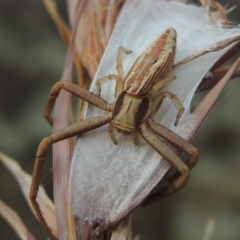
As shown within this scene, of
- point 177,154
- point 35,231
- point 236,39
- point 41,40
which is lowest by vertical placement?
point 35,231

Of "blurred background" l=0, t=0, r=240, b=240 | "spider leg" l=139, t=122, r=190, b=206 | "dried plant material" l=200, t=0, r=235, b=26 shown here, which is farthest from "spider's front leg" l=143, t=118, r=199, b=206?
"blurred background" l=0, t=0, r=240, b=240

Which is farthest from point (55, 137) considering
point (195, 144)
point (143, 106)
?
point (195, 144)

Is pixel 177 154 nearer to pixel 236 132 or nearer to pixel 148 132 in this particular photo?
pixel 148 132

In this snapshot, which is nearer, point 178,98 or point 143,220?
point 178,98

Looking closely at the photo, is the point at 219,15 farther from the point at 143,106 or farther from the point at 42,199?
the point at 42,199

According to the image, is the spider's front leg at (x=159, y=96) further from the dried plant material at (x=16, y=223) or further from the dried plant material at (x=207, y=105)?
the dried plant material at (x=16, y=223)

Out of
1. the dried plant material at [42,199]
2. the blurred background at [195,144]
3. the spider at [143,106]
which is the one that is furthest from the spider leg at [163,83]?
the blurred background at [195,144]

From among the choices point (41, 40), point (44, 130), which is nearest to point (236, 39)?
point (44, 130)
